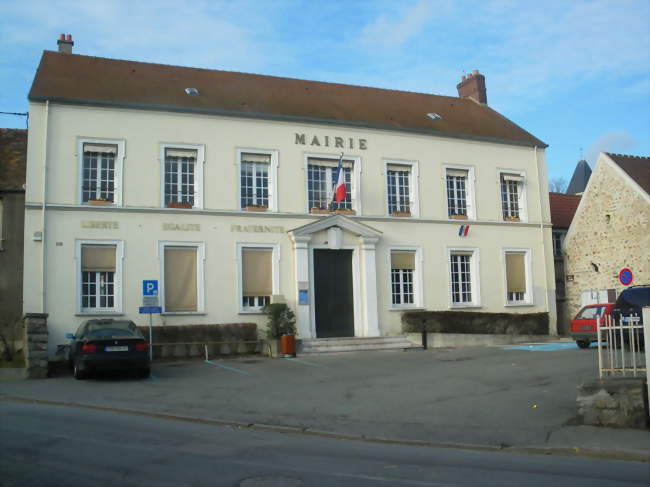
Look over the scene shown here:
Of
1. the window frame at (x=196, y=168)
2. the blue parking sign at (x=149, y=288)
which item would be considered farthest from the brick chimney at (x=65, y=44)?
the blue parking sign at (x=149, y=288)

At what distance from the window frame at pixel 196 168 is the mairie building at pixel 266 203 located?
0.24 feet

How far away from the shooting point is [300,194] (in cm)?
2277

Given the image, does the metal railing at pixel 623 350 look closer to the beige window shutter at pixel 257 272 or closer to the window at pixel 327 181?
the beige window shutter at pixel 257 272

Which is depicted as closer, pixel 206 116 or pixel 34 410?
pixel 34 410

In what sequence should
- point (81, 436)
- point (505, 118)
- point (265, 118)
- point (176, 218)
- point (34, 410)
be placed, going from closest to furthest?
point (81, 436)
point (34, 410)
point (176, 218)
point (265, 118)
point (505, 118)

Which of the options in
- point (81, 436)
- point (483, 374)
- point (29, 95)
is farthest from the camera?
point (29, 95)

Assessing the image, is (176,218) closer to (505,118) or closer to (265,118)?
(265,118)

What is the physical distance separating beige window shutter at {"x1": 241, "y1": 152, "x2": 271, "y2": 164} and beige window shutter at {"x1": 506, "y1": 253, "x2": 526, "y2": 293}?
1047 cm

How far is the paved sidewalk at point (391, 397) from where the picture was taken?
9234 millimetres

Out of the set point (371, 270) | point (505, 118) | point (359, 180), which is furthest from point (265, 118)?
point (505, 118)

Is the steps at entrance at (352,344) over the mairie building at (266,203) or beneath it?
beneath

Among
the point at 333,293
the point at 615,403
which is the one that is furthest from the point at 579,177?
the point at 615,403

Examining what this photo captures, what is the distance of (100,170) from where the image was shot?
20.6 m

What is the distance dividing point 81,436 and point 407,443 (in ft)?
14.7
